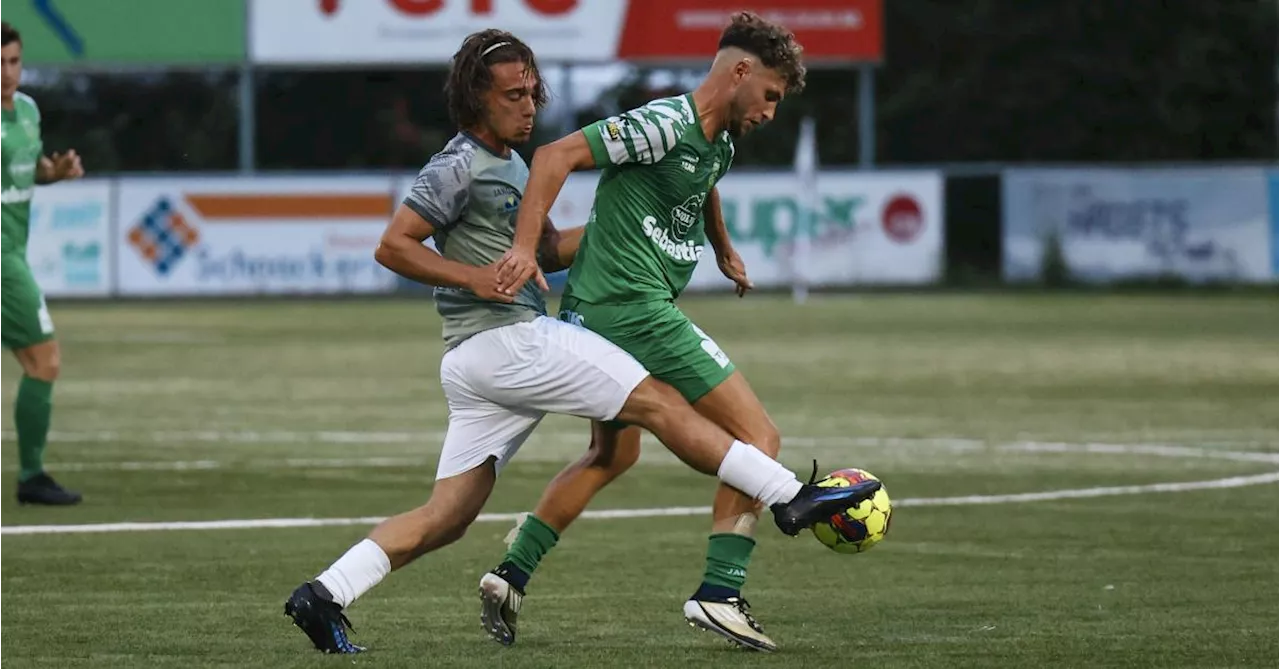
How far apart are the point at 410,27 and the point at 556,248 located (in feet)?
127

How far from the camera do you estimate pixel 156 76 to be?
2210 inches

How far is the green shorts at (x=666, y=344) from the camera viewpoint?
7902mm

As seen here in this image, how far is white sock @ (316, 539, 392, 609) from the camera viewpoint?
772cm

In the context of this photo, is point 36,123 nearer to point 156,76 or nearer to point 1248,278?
point 1248,278

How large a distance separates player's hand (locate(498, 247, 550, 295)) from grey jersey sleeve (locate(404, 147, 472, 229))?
309 millimetres

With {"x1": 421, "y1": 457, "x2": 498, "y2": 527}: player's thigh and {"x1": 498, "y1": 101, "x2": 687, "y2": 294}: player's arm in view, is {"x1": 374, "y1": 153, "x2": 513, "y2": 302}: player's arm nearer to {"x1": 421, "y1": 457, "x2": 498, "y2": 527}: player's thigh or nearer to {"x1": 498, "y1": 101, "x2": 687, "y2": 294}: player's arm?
{"x1": 498, "y1": 101, "x2": 687, "y2": 294}: player's arm

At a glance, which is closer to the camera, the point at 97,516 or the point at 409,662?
the point at 409,662

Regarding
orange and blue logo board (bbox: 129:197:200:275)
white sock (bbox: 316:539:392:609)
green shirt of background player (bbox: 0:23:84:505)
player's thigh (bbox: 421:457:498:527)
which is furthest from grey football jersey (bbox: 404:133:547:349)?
orange and blue logo board (bbox: 129:197:200:275)

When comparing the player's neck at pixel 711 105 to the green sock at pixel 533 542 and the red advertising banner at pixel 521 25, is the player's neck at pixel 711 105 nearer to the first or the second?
the green sock at pixel 533 542

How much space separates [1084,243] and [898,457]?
30129 mm

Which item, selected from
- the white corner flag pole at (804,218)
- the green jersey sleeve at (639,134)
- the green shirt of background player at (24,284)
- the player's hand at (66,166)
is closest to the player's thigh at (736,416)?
the green jersey sleeve at (639,134)

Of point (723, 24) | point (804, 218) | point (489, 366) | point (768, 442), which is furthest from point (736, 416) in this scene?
point (723, 24)

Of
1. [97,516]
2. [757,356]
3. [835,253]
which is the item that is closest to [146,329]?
[757,356]

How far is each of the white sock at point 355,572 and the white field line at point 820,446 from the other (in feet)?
22.6
